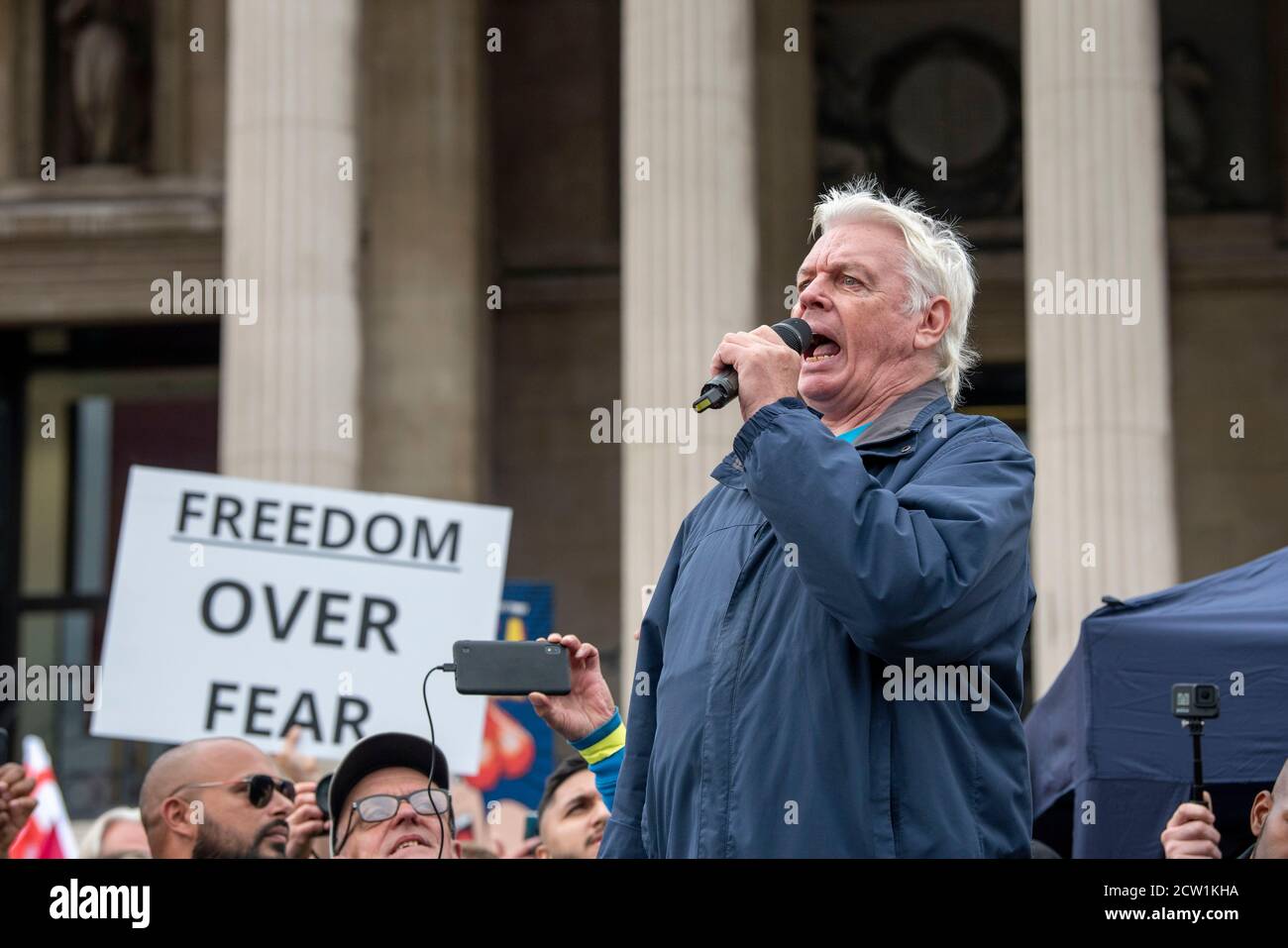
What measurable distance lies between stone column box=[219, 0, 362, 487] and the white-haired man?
18.6m

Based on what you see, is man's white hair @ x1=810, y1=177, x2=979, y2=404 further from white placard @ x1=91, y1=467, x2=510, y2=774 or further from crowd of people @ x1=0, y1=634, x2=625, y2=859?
white placard @ x1=91, y1=467, x2=510, y2=774

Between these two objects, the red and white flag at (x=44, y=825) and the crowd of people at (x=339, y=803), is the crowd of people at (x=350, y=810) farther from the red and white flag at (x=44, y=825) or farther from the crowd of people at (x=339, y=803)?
the red and white flag at (x=44, y=825)

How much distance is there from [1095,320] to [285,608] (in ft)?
38.8

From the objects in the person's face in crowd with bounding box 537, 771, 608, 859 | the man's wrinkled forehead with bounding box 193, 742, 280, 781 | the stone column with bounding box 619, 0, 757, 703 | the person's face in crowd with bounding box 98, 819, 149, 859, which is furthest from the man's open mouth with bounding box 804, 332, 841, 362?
the stone column with bounding box 619, 0, 757, 703

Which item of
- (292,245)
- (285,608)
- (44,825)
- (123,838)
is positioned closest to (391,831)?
(123,838)

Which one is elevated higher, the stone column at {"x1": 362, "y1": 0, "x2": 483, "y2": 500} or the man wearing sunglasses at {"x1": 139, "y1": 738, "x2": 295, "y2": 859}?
the stone column at {"x1": 362, "y1": 0, "x2": 483, "y2": 500}

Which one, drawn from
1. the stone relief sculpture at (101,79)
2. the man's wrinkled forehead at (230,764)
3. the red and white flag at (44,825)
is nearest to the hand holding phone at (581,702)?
the man's wrinkled forehead at (230,764)

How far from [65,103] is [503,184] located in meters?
6.31

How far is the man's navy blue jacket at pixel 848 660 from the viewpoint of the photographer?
3.54m

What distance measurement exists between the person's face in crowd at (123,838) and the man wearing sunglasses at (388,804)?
383 centimetres

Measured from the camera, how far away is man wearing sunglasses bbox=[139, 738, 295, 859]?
8539mm
